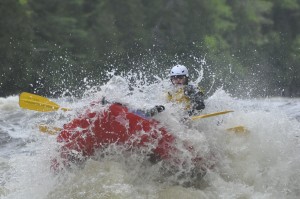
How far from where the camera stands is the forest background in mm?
22484

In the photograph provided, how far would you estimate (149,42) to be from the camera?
101 ft

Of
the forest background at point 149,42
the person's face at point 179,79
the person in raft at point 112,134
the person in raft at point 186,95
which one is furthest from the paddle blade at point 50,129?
the forest background at point 149,42

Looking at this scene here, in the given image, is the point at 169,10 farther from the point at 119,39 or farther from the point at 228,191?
the point at 228,191

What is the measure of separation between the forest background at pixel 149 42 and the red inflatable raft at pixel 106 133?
14.6 metres

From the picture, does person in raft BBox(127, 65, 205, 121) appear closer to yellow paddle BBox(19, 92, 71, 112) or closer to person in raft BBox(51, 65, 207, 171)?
person in raft BBox(51, 65, 207, 171)

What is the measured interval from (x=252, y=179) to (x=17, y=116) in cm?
658

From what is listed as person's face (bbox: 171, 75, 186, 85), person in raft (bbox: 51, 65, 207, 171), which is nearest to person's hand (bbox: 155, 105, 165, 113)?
person in raft (bbox: 51, 65, 207, 171)

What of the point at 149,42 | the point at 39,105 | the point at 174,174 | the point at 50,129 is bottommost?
the point at 174,174

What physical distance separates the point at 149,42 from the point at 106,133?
25454 mm

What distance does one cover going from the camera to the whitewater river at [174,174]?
554cm

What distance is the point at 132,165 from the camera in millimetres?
5816

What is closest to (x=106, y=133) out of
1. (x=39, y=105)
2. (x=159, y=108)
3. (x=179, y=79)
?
(x=159, y=108)

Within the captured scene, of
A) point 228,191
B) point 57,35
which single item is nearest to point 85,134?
point 228,191

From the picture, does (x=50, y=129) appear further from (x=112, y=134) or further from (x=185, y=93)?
(x=185, y=93)
